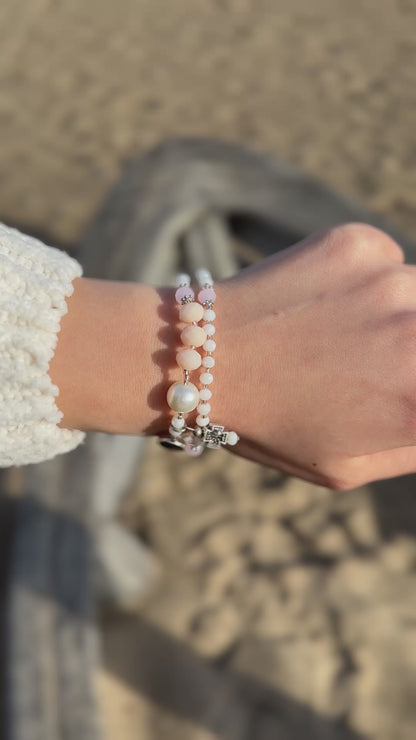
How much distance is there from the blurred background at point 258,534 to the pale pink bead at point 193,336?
1.15m

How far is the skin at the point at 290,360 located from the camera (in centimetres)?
78

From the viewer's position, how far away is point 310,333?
2.63ft

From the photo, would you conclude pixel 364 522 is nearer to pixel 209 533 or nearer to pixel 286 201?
pixel 209 533

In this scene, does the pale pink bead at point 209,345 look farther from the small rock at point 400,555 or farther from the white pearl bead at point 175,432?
the small rock at point 400,555

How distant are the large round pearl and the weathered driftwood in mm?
902

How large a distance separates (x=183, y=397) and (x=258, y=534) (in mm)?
1282

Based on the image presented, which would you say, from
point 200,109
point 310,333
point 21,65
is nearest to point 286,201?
point 310,333

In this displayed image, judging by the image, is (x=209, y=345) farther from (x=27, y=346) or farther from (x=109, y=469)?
(x=109, y=469)

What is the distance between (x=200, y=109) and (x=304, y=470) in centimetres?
323

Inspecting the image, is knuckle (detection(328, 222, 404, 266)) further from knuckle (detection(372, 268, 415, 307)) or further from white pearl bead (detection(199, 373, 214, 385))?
white pearl bead (detection(199, 373, 214, 385))

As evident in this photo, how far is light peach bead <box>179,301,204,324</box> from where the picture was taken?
804mm

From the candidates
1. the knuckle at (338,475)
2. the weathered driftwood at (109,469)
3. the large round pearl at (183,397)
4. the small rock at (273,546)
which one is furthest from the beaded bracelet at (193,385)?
the small rock at (273,546)

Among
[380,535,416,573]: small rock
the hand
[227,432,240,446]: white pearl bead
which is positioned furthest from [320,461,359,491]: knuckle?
[380,535,416,573]: small rock

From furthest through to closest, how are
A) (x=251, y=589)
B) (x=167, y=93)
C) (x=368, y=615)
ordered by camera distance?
1. (x=167, y=93)
2. (x=251, y=589)
3. (x=368, y=615)
